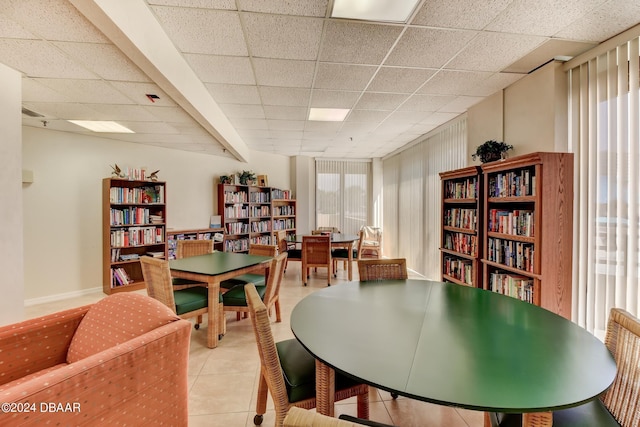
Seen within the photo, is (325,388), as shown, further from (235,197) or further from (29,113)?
(235,197)

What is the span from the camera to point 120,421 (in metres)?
1.12

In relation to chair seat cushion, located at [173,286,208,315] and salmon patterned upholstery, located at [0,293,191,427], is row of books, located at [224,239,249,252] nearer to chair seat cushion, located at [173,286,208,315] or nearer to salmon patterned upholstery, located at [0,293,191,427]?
chair seat cushion, located at [173,286,208,315]

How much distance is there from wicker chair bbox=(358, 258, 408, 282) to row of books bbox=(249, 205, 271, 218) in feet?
14.9

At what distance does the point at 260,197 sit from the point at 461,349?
19.5 ft

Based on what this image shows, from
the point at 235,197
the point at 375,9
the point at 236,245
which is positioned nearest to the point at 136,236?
the point at 236,245

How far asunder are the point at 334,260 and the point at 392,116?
2775 millimetres

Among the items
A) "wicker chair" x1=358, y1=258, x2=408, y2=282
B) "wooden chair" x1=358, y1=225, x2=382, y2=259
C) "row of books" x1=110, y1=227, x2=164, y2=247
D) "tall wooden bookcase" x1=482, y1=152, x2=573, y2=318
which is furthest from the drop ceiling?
"wooden chair" x1=358, y1=225, x2=382, y2=259

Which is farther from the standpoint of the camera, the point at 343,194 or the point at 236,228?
the point at 343,194

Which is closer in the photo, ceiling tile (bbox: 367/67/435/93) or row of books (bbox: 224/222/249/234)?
ceiling tile (bbox: 367/67/435/93)

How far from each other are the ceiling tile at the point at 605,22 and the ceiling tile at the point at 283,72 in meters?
2.05

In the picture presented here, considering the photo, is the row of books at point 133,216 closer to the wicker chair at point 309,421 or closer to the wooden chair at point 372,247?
the wooden chair at point 372,247

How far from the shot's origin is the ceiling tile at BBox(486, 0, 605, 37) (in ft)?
5.98

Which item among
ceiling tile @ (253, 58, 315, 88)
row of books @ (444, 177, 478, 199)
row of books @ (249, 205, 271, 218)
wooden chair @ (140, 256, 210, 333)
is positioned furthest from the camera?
row of books @ (249, 205, 271, 218)

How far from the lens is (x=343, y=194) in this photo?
7.62 metres
